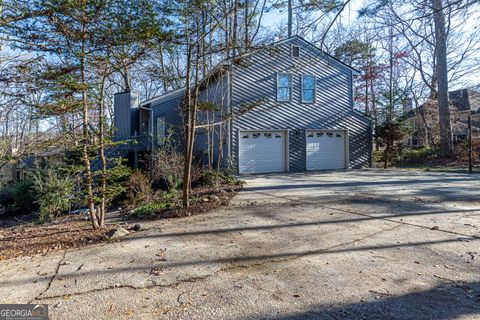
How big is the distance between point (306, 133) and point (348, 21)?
8.25m

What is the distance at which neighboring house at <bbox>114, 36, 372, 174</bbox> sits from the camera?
12.4 metres

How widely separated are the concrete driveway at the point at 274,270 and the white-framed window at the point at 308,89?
905cm

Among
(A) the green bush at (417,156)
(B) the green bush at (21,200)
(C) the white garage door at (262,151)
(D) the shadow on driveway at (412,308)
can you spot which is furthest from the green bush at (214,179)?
(A) the green bush at (417,156)

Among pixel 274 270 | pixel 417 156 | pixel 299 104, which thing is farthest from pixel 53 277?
pixel 417 156

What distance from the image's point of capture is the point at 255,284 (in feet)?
9.12

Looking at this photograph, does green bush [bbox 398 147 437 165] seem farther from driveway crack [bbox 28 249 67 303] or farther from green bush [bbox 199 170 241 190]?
driveway crack [bbox 28 249 67 303]

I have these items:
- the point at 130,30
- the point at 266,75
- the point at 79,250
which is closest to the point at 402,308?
the point at 79,250

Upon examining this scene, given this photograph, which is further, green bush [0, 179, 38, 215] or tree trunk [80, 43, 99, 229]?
green bush [0, 179, 38, 215]

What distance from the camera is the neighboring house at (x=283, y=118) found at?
12.4 metres

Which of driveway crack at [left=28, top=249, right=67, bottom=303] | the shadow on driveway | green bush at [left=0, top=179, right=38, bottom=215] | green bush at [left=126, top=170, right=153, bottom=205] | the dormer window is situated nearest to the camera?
the shadow on driveway

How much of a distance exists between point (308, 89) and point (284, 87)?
1.21m

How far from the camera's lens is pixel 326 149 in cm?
1420

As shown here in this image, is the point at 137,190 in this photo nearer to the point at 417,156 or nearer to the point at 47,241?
the point at 47,241

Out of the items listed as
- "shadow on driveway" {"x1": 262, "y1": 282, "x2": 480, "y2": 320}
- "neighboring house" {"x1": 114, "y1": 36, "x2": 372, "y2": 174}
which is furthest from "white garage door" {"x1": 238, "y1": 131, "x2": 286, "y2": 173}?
"shadow on driveway" {"x1": 262, "y1": 282, "x2": 480, "y2": 320}
